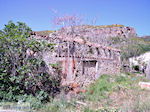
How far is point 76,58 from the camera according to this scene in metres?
7.63

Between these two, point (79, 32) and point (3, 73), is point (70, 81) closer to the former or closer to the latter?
point (3, 73)

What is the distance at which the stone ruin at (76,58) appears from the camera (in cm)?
707

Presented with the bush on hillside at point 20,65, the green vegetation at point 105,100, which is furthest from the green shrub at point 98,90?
the bush on hillside at point 20,65

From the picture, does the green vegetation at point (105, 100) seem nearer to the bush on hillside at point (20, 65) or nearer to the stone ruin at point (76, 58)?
the stone ruin at point (76, 58)

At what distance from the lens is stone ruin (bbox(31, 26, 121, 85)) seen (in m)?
7.07

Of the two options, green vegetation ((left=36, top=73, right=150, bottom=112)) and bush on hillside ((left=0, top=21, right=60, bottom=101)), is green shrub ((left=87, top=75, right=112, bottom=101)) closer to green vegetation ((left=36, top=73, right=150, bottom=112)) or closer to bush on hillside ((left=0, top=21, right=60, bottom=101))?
green vegetation ((left=36, top=73, right=150, bottom=112))

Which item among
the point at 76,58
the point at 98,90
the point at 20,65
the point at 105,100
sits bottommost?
the point at 105,100

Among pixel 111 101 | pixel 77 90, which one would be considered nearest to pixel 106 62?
pixel 77 90

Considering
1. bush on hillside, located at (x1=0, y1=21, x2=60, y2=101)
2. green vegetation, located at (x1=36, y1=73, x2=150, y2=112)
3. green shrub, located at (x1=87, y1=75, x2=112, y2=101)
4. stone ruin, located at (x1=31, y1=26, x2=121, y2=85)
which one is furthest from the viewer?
stone ruin, located at (x1=31, y1=26, x2=121, y2=85)

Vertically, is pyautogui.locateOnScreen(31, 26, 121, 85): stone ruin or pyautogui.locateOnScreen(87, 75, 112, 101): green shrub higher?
pyautogui.locateOnScreen(31, 26, 121, 85): stone ruin

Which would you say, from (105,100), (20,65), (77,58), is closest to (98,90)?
(105,100)

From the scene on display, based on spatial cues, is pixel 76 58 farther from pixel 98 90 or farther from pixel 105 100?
pixel 105 100

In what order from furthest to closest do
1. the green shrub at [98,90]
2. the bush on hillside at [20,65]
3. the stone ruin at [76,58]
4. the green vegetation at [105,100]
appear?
the stone ruin at [76,58]
the green shrub at [98,90]
the bush on hillside at [20,65]
the green vegetation at [105,100]

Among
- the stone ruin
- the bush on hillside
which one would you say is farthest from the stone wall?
the bush on hillside
